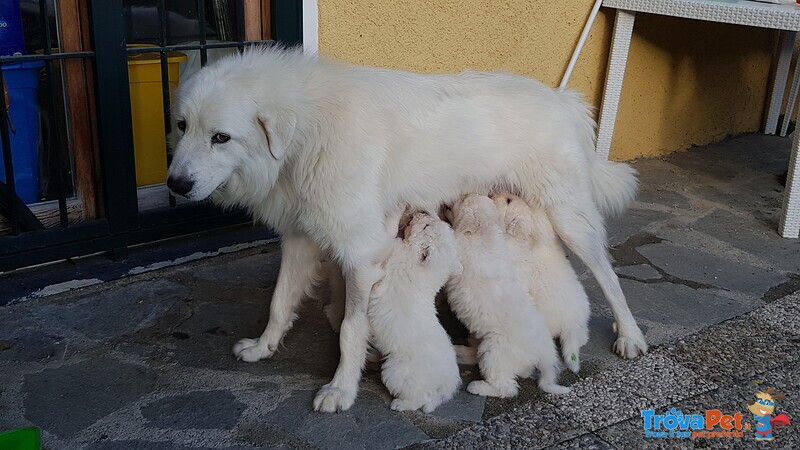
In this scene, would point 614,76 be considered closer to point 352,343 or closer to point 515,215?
point 515,215

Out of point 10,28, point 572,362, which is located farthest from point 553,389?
point 10,28

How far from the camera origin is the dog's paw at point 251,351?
348 centimetres

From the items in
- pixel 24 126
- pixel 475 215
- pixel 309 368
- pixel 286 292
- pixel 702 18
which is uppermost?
pixel 702 18

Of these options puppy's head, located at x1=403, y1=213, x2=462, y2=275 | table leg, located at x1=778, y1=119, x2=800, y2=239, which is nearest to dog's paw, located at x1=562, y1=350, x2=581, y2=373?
puppy's head, located at x1=403, y1=213, x2=462, y2=275

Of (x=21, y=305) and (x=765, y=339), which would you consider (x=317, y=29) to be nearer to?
(x=21, y=305)

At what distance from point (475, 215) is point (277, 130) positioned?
921 mm

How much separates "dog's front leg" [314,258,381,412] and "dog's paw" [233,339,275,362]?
0.43 meters

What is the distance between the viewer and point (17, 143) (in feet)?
13.8

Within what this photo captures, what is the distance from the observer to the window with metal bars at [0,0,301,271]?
13.1 feet

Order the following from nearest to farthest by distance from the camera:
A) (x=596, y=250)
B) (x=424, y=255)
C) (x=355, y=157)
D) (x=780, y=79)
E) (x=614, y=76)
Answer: (x=355, y=157) → (x=424, y=255) → (x=596, y=250) → (x=614, y=76) → (x=780, y=79)

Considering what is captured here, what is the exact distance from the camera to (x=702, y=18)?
5309 millimetres

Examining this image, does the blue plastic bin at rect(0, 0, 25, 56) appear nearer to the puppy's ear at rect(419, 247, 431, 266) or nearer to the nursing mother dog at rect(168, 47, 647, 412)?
the nursing mother dog at rect(168, 47, 647, 412)

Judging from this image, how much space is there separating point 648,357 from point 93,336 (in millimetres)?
2495

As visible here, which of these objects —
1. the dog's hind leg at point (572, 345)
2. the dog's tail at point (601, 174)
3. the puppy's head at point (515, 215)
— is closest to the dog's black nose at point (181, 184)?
the puppy's head at point (515, 215)
